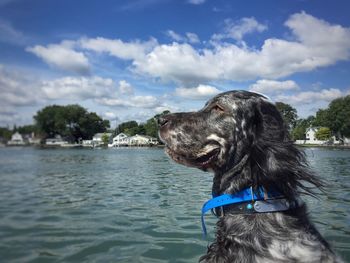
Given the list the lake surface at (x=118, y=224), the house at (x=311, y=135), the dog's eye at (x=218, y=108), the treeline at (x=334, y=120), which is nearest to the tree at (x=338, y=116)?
the treeline at (x=334, y=120)

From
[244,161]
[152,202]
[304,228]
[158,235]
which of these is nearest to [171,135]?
[244,161]

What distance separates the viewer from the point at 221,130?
4820mm

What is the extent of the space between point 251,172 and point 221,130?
0.65 m

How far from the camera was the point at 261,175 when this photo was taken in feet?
14.3

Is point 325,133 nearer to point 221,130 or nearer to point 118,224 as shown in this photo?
point 118,224

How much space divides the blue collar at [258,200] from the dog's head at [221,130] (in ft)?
1.21

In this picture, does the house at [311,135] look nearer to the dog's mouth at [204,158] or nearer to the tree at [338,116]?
the tree at [338,116]

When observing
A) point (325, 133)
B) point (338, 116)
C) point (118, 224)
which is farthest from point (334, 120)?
point (118, 224)

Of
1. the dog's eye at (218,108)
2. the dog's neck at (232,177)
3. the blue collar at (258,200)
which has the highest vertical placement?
the dog's eye at (218,108)

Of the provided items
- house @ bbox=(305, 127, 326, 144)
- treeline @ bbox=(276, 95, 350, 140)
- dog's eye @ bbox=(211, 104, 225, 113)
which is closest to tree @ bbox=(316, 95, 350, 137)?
treeline @ bbox=(276, 95, 350, 140)

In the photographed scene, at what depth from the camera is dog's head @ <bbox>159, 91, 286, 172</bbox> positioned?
4602 millimetres

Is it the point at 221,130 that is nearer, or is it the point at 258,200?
the point at 258,200

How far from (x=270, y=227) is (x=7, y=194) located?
51.1 feet

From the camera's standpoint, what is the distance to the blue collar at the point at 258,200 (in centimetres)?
421
